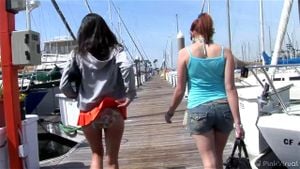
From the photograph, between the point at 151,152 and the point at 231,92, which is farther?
the point at 151,152

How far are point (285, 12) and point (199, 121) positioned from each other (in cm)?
618

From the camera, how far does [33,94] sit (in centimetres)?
1797

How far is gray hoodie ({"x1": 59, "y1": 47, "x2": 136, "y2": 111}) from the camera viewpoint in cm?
476

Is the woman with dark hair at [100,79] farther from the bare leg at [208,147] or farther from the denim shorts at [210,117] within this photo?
the bare leg at [208,147]

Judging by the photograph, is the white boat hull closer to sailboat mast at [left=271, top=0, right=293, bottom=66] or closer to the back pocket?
the back pocket

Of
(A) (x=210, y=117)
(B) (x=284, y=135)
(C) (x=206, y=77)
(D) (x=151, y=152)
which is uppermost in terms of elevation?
(C) (x=206, y=77)

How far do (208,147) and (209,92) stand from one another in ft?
1.65

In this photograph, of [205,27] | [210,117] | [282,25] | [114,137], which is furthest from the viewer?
[282,25]

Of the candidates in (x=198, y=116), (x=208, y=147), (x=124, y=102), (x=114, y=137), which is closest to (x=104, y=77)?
(x=124, y=102)

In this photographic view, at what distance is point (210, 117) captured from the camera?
457cm

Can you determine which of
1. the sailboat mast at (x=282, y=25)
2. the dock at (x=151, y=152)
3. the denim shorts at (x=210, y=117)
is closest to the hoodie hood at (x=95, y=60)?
the denim shorts at (x=210, y=117)

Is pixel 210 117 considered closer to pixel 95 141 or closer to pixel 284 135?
pixel 95 141

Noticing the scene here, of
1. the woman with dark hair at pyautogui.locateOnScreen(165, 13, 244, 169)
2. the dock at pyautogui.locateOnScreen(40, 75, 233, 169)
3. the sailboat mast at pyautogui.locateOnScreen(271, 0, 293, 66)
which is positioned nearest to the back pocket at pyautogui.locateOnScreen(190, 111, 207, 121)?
the woman with dark hair at pyautogui.locateOnScreen(165, 13, 244, 169)

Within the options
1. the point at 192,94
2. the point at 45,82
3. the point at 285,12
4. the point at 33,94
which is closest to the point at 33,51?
the point at 192,94
